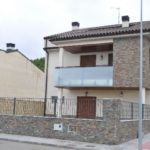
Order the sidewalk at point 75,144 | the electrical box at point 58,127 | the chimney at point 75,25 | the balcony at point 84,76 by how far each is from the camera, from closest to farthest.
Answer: the sidewalk at point 75,144 → the electrical box at point 58,127 → the balcony at point 84,76 → the chimney at point 75,25

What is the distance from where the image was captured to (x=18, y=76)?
2817 centimetres

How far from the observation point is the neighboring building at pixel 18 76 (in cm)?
2655

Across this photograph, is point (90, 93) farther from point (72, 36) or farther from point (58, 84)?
point (72, 36)

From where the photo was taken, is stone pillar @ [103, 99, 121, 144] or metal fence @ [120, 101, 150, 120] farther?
metal fence @ [120, 101, 150, 120]

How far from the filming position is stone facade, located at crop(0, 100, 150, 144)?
15.9 m

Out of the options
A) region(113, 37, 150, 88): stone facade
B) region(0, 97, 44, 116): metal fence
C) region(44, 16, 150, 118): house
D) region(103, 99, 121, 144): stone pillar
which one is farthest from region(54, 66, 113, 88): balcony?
region(103, 99, 121, 144): stone pillar

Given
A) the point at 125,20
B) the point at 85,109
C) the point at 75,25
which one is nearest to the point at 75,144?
the point at 85,109

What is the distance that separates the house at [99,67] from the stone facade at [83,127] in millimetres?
2183

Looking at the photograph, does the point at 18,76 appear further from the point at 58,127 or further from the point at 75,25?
the point at 58,127

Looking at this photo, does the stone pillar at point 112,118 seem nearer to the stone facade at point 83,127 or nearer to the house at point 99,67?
the stone facade at point 83,127

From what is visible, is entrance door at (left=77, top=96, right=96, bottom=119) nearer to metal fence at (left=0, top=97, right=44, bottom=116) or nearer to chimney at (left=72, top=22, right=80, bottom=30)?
metal fence at (left=0, top=97, right=44, bottom=116)

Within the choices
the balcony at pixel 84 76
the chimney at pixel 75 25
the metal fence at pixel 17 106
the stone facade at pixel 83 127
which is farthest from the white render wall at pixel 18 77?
the stone facade at pixel 83 127

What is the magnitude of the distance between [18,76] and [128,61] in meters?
10.6

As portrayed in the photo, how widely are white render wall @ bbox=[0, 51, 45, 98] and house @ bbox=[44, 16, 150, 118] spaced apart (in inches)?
127
